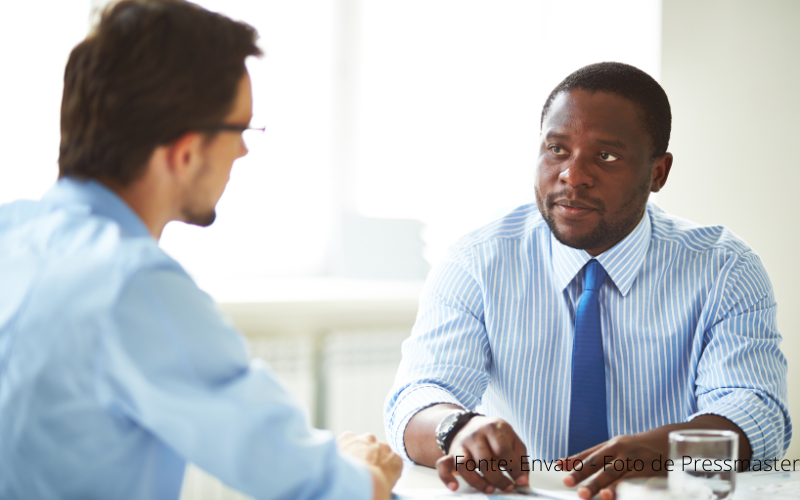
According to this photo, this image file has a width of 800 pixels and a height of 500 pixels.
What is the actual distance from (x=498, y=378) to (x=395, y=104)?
162 cm

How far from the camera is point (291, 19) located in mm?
2639

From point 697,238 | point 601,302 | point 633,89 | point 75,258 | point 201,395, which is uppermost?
point 633,89

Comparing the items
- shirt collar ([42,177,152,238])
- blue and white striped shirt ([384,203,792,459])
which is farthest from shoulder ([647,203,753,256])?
shirt collar ([42,177,152,238])

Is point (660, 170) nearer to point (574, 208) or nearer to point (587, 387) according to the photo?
point (574, 208)

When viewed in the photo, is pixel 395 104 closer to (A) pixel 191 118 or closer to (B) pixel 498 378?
(B) pixel 498 378

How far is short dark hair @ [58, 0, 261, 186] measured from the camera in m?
0.79

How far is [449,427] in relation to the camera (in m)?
1.13

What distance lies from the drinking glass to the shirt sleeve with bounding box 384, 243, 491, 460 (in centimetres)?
44

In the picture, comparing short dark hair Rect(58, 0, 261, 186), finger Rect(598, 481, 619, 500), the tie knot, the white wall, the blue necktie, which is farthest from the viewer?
the white wall

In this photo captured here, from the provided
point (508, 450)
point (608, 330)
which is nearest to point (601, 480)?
A: point (508, 450)

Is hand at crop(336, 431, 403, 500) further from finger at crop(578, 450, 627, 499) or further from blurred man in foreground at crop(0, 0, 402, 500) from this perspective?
finger at crop(578, 450, 627, 499)

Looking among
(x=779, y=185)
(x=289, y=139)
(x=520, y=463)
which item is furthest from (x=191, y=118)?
(x=779, y=185)

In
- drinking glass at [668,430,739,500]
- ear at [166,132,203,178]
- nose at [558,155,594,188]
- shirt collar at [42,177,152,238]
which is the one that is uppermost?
ear at [166,132,203,178]

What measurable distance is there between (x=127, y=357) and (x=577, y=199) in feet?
3.42
